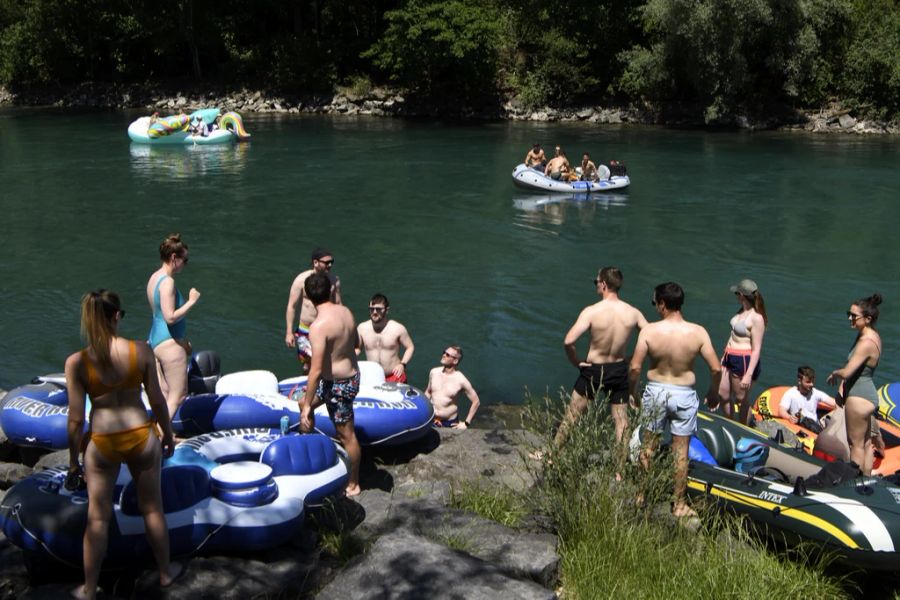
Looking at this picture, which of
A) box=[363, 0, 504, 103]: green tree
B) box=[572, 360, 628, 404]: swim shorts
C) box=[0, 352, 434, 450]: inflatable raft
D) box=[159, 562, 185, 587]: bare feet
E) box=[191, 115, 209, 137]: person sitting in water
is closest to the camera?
box=[159, 562, 185, 587]: bare feet

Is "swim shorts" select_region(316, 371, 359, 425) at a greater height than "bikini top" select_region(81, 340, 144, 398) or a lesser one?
lesser

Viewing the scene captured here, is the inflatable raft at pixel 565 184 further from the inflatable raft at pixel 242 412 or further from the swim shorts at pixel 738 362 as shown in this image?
the inflatable raft at pixel 242 412

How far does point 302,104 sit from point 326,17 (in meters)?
7.98

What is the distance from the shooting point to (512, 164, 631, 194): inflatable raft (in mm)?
19500

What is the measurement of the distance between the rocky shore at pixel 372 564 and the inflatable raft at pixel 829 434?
9.53 ft

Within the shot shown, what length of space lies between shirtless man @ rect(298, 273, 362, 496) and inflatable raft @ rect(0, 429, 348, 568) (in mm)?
381

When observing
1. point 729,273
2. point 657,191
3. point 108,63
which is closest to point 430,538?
point 729,273

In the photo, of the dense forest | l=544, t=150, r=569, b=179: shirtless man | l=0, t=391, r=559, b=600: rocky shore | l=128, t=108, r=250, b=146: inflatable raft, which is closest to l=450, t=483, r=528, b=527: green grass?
A: l=0, t=391, r=559, b=600: rocky shore

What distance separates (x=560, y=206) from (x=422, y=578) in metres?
15.4

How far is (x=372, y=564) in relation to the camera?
4.26 metres

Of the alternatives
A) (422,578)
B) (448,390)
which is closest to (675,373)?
(422,578)

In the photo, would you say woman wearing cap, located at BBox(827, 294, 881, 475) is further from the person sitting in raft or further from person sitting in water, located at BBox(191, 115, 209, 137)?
person sitting in water, located at BBox(191, 115, 209, 137)

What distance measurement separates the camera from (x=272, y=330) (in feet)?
36.8

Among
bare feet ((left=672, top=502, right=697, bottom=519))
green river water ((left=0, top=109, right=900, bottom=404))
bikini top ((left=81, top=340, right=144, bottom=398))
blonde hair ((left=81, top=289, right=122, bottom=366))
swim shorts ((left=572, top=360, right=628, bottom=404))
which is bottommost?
green river water ((left=0, top=109, right=900, bottom=404))
